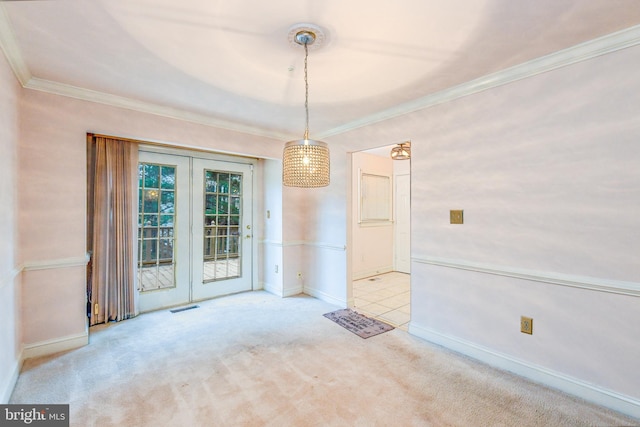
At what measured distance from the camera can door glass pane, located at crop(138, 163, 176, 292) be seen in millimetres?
3609

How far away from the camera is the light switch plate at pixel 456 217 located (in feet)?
8.64

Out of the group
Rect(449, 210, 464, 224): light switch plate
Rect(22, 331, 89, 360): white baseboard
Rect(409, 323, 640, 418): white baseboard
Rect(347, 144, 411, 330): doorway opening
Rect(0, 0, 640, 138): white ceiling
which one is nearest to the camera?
Rect(0, 0, 640, 138): white ceiling

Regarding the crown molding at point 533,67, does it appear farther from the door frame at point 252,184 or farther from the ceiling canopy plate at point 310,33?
the door frame at point 252,184

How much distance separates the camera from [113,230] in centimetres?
326

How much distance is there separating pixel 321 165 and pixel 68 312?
2.78 m

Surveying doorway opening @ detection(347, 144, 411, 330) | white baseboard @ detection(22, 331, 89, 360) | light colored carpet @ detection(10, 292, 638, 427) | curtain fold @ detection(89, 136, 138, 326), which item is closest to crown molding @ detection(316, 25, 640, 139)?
doorway opening @ detection(347, 144, 411, 330)

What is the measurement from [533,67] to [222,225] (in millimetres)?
3944

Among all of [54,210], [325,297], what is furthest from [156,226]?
[325,297]

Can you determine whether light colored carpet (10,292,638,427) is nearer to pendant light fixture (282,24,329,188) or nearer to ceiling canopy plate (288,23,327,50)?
pendant light fixture (282,24,329,188)

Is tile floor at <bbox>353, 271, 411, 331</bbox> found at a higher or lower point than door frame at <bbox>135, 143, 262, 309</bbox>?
lower

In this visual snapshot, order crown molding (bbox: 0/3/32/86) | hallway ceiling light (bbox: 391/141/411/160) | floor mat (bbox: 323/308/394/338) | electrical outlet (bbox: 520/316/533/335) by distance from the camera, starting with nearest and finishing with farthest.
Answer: crown molding (bbox: 0/3/32/86) < electrical outlet (bbox: 520/316/533/335) < floor mat (bbox: 323/308/394/338) < hallway ceiling light (bbox: 391/141/411/160)

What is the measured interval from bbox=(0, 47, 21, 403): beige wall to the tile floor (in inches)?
125

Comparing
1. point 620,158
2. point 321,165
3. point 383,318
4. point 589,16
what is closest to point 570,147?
point 620,158

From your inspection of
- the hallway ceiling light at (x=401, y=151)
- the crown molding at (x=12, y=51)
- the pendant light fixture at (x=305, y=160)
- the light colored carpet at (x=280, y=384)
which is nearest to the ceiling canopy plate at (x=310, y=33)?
the pendant light fixture at (x=305, y=160)
